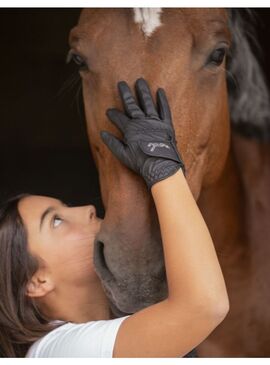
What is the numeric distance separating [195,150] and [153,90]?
16 cm

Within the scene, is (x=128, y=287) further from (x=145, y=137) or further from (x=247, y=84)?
(x=247, y=84)

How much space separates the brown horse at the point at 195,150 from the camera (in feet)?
3.93

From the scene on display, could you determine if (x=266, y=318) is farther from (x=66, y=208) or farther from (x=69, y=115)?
(x=69, y=115)

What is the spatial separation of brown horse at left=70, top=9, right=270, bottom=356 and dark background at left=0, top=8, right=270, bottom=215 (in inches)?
1.7

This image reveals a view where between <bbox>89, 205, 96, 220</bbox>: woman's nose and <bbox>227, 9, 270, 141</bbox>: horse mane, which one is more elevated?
<bbox>227, 9, 270, 141</bbox>: horse mane

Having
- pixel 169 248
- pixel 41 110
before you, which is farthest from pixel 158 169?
pixel 41 110

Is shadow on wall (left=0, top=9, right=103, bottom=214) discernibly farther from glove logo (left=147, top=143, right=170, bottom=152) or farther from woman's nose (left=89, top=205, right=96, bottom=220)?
glove logo (left=147, top=143, right=170, bottom=152)

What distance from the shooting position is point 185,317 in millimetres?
1074

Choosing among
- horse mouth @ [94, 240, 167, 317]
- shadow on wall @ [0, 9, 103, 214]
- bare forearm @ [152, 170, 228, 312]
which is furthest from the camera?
shadow on wall @ [0, 9, 103, 214]

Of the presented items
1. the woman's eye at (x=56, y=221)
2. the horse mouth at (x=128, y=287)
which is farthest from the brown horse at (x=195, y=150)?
the woman's eye at (x=56, y=221)

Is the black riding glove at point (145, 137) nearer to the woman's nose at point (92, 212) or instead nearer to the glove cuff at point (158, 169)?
the glove cuff at point (158, 169)

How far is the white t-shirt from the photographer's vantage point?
1146 mm

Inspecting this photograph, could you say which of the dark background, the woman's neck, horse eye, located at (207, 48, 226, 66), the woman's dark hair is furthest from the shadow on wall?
horse eye, located at (207, 48, 226, 66)

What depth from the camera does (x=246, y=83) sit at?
1334 millimetres
